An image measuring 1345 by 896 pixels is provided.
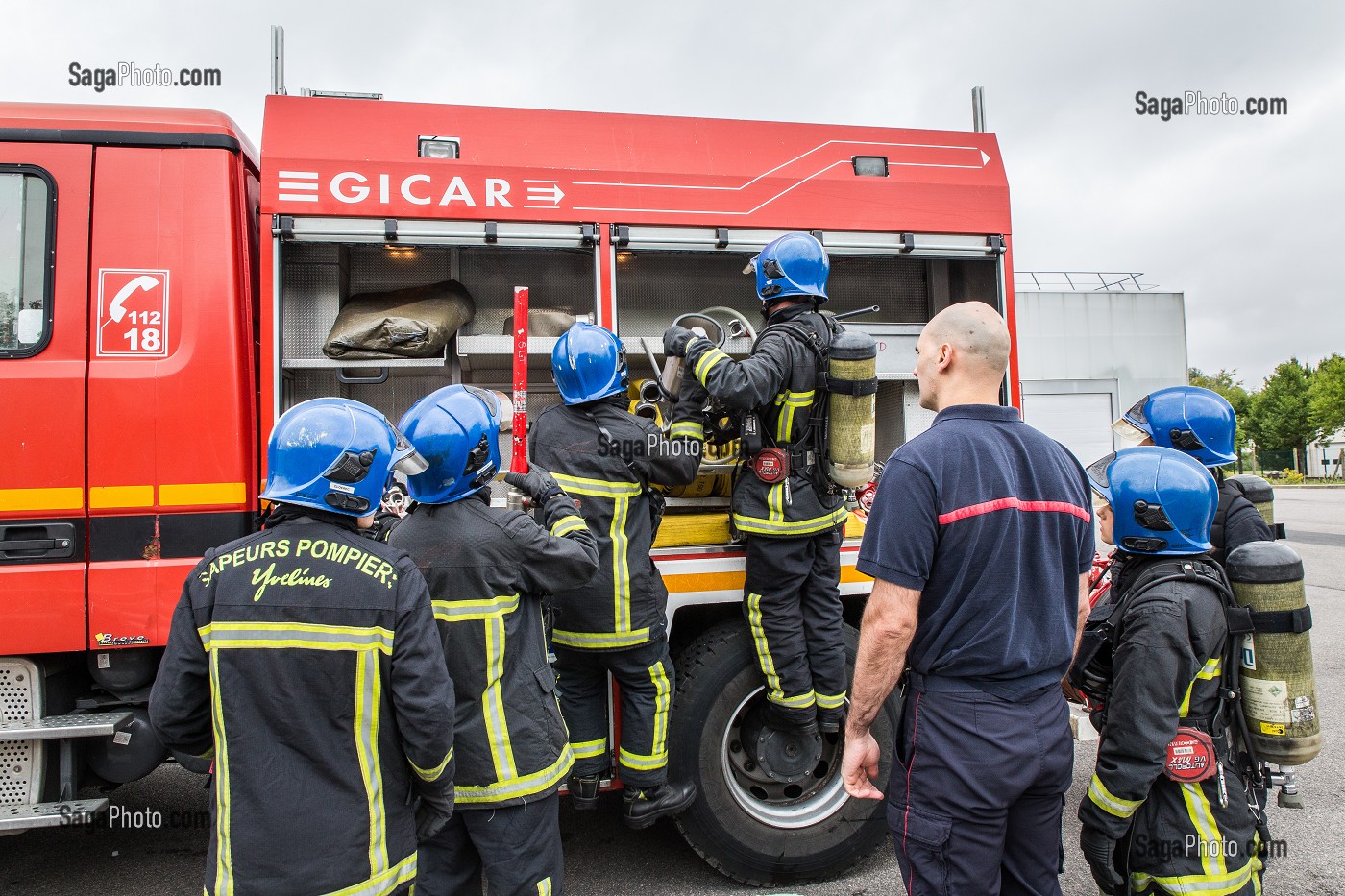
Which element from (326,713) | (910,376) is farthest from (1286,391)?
(326,713)

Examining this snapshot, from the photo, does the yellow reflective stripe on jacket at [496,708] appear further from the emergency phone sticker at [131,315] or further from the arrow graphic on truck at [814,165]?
the arrow graphic on truck at [814,165]

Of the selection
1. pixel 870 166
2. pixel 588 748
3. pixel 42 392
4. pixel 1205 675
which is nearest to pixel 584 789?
pixel 588 748

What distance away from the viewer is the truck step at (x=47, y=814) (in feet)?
8.55

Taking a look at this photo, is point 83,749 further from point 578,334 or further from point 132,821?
point 578,334

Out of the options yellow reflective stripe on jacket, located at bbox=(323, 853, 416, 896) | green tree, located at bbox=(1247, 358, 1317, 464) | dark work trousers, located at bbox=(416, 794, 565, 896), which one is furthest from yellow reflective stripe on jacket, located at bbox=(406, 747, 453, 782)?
green tree, located at bbox=(1247, 358, 1317, 464)

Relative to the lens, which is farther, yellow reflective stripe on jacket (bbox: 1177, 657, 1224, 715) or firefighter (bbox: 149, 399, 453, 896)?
yellow reflective stripe on jacket (bbox: 1177, 657, 1224, 715)

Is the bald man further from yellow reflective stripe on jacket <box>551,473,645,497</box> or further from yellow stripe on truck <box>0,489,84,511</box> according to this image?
yellow stripe on truck <box>0,489,84,511</box>

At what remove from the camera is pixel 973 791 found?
1.84 meters

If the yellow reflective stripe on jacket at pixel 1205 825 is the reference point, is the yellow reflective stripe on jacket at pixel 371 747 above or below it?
above

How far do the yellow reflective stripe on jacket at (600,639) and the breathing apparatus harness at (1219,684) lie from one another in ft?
4.59

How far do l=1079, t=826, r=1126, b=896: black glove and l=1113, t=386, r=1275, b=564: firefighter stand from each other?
1183 mm

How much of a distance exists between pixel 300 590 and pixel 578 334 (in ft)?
4.96

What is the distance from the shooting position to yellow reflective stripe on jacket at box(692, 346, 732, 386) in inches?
115

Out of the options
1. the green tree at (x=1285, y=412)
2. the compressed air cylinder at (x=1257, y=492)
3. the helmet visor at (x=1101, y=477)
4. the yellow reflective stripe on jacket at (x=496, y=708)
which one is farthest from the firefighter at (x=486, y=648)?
the green tree at (x=1285, y=412)
